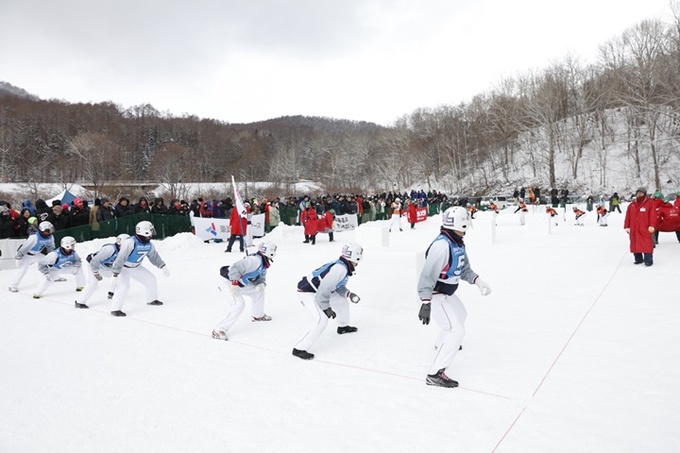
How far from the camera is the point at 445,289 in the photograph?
5113 millimetres

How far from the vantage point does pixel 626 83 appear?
44000 mm

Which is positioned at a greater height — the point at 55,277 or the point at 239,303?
the point at 55,277

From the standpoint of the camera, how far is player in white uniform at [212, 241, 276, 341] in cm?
677

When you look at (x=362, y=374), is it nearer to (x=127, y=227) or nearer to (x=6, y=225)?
(x=6, y=225)

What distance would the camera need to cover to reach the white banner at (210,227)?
18703mm

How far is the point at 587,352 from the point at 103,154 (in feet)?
229

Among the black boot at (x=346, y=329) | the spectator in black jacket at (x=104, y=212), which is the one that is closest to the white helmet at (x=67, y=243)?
the black boot at (x=346, y=329)

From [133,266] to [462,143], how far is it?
63.2 m

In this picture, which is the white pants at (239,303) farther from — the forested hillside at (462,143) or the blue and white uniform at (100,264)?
the forested hillside at (462,143)

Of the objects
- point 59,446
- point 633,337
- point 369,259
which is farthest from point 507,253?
point 59,446

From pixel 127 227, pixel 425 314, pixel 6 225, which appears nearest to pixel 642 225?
pixel 425 314

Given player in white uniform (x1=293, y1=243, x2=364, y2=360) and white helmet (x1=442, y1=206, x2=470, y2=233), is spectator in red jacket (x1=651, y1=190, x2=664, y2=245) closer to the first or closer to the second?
white helmet (x1=442, y1=206, x2=470, y2=233)

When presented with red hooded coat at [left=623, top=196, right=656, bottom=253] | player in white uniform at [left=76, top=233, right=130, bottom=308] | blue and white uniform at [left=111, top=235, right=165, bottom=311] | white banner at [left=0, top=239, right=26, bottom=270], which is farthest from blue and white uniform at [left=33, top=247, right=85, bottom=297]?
red hooded coat at [left=623, top=196, right=656, bottom=253]

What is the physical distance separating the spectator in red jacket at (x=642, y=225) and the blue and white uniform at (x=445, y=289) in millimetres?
8098
